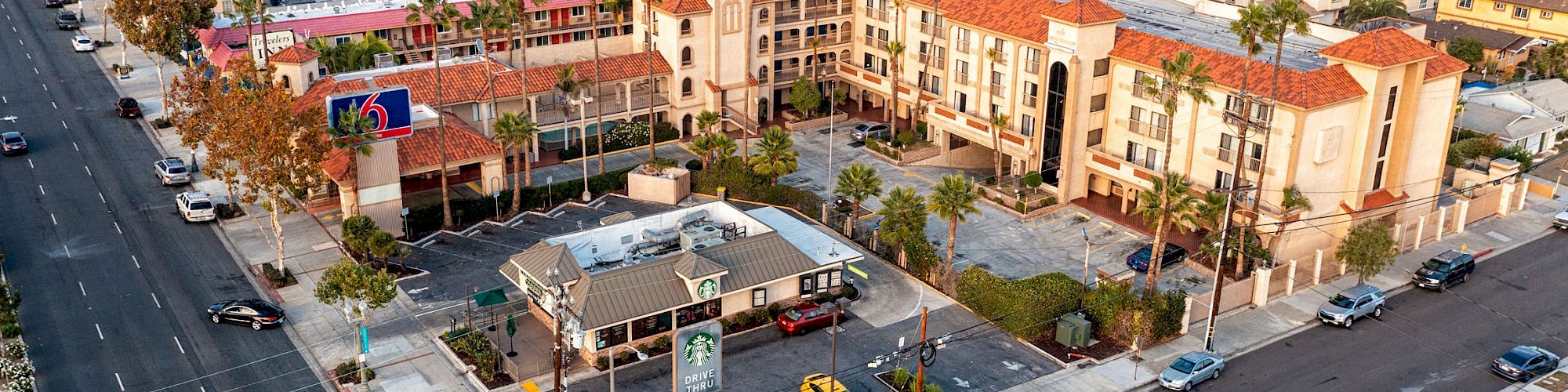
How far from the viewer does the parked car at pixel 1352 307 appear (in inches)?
2544

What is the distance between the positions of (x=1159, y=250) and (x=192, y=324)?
154 ft

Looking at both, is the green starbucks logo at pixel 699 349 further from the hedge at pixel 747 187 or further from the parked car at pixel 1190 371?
the hedge at pixel 747 187

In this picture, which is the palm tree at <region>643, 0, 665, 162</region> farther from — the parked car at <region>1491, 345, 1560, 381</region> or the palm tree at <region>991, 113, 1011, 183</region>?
the parked car at <region>1491, 345, 1560, 381</region>

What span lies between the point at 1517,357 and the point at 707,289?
122 feet

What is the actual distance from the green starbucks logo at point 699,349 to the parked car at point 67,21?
92285 mm

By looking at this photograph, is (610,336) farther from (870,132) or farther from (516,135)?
(870,132)

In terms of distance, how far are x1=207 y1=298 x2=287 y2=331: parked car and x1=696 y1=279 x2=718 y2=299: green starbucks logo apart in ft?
66.4

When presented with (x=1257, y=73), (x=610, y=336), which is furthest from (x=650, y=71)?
(x=1257, y=73)

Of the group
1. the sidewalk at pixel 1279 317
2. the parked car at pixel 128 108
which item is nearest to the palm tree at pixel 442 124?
the parked car at pixel 128 108

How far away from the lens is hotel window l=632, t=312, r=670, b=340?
60.3 m

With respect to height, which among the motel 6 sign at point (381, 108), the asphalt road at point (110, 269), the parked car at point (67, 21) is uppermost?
the motel 6 sign at point (381, 108)

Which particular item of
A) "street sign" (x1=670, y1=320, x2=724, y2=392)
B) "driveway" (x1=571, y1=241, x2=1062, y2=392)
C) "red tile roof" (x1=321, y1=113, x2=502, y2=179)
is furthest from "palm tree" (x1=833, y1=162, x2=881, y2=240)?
"street sign" (x1=670, y1=320, x2=724, y2=392)

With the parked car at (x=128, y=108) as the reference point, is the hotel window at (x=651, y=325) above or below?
below

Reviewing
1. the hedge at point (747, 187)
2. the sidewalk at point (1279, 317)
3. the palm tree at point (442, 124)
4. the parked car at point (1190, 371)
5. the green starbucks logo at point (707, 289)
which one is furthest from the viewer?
the hedge at point (747, 187)
